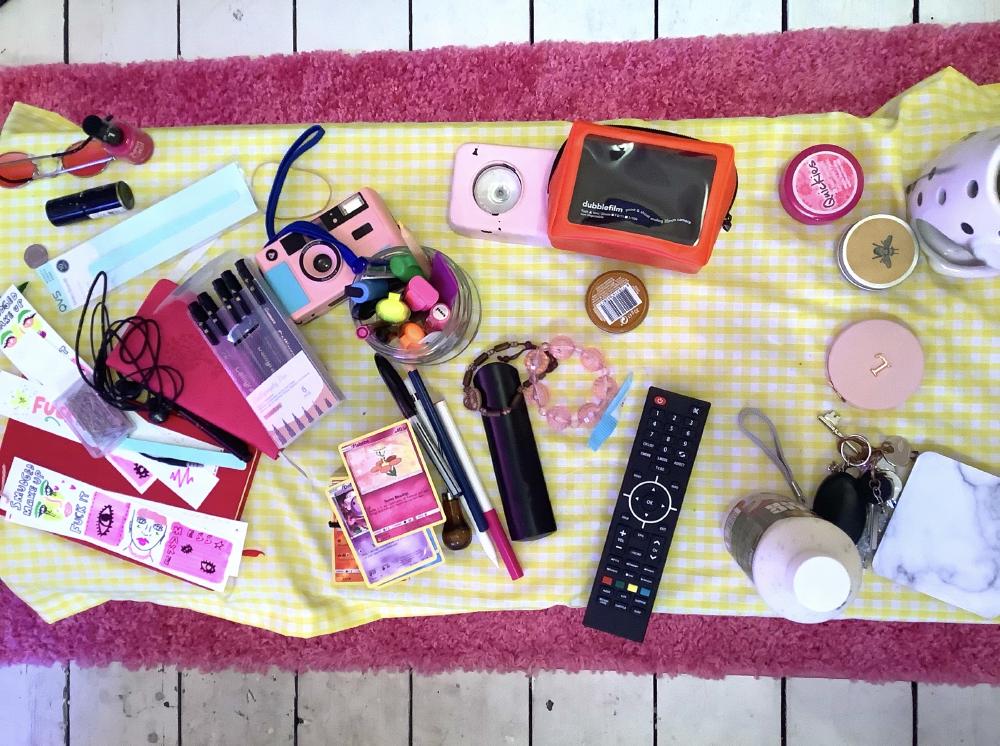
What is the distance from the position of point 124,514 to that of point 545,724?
2.50ft

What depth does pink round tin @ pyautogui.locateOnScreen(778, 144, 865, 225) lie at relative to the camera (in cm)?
81

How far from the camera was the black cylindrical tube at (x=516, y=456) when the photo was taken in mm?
846

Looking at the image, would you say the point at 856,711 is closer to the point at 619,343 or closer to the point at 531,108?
the point at 619,343

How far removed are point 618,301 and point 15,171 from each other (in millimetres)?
791

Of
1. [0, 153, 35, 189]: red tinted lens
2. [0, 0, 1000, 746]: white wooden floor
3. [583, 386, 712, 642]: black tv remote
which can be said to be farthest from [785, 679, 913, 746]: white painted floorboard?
[0, 153, 35, 189]: red tinted lens

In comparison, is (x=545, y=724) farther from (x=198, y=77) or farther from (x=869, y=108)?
(x=198, y=77)

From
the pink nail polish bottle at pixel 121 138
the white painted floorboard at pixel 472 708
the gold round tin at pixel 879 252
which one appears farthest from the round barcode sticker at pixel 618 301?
the white painted floorboard at pixel 472 708

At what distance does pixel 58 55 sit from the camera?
1.30 m

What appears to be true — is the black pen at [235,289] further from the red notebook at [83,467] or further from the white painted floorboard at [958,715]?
the white painted floorboard at [958,715]

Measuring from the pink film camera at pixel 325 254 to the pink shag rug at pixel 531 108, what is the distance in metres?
0.45

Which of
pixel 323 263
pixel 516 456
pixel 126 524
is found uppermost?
pixel 323 263

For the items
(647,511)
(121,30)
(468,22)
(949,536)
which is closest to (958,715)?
(949,536)

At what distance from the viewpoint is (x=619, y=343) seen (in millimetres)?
861

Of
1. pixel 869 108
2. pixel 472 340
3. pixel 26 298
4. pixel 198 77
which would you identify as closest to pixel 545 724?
pixel 472 340
